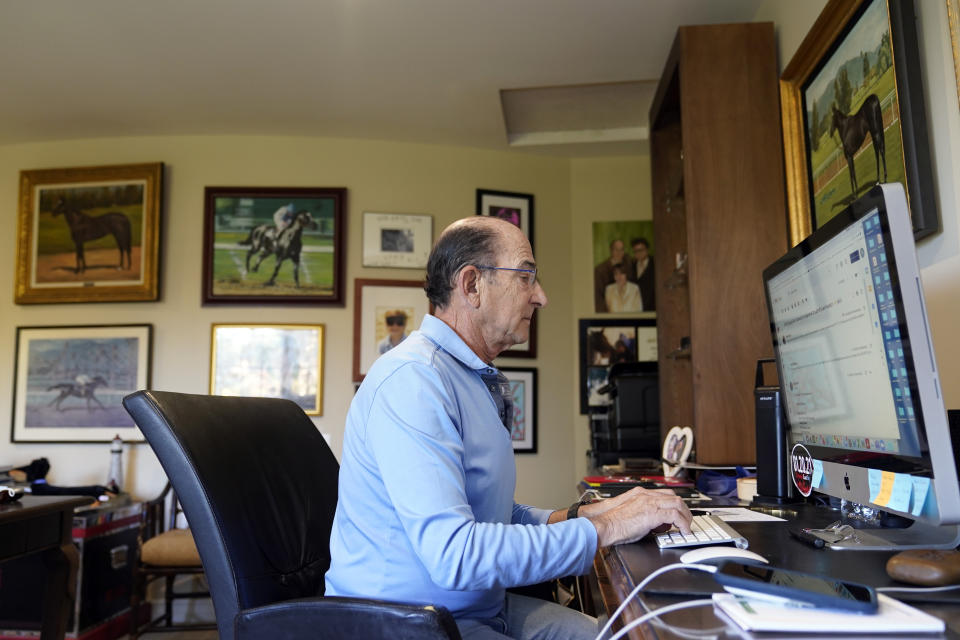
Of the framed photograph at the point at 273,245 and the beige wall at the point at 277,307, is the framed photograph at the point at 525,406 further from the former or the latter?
the framed photograph at the point at 273,245

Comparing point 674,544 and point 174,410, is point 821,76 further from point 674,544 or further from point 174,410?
point 174,410

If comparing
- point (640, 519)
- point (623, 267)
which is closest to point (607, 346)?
point (623, 267)

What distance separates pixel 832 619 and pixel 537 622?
808 mm

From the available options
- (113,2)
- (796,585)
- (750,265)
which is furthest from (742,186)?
(113,2)

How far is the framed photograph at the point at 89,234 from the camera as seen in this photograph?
4520 millimetres

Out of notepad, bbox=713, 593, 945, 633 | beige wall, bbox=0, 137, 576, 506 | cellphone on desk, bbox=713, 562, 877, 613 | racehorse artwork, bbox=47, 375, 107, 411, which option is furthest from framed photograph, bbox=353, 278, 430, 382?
notepad, bbox=713, 593, 945, 633

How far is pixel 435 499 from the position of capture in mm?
1178

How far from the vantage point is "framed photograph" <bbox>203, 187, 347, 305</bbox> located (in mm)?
4516

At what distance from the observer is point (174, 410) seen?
4.65ft

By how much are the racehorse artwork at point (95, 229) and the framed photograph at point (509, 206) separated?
2172 mm

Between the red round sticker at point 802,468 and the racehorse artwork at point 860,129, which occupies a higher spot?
the racehorse artwork at point 860,129

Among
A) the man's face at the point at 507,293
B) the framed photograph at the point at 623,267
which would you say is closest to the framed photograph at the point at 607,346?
the framed photograph at the point at 623,267

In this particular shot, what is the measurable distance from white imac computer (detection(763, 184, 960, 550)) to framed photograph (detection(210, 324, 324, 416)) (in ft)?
11.1

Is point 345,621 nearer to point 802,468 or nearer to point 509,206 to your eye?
point 802,468
